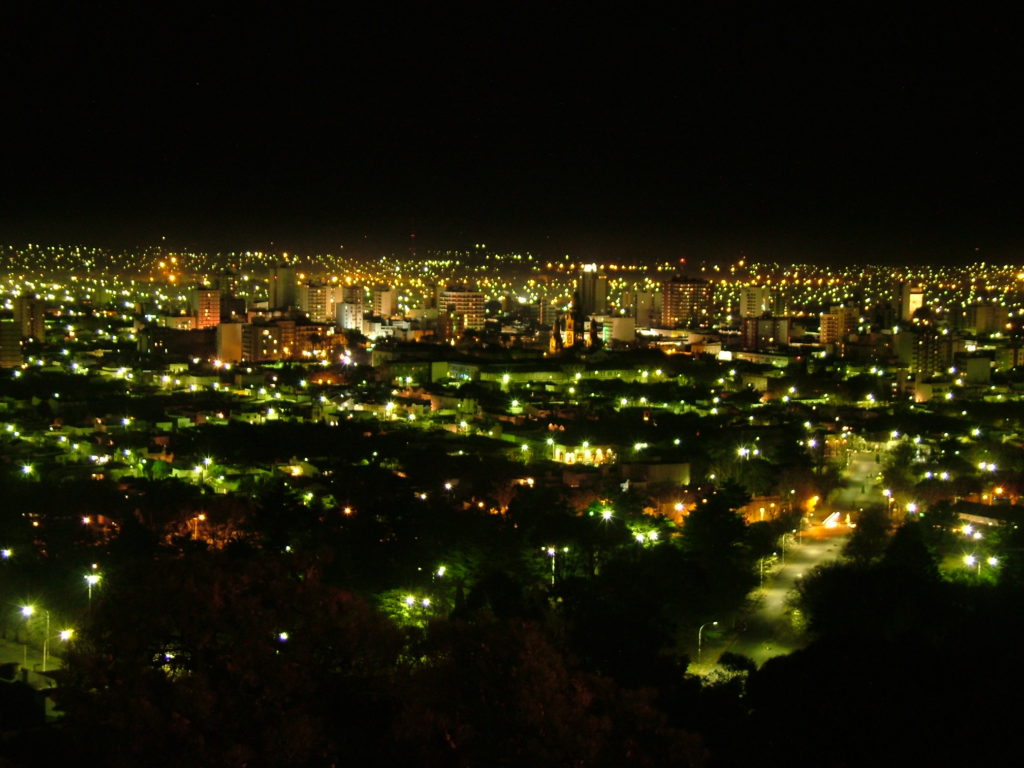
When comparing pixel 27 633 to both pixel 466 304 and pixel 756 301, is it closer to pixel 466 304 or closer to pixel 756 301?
pixel 466 304

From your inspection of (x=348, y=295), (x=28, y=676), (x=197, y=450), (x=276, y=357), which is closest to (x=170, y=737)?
(x=28, y=676)

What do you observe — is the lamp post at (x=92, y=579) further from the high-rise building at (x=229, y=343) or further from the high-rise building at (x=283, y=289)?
the high-rise building at (x=283, y=289)

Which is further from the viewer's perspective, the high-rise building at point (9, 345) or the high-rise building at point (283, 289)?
the high-rise building at point (283, 289)

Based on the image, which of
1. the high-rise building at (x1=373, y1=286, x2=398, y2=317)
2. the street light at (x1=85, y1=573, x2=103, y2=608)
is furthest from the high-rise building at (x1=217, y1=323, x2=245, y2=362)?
the street light at (x1=85, y1=573, x2=103, y2=608)

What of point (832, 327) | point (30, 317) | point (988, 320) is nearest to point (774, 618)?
point (30, 317)

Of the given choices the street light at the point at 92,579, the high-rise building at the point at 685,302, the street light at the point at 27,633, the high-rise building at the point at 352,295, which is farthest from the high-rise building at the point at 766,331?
the street light at the point at 27,633

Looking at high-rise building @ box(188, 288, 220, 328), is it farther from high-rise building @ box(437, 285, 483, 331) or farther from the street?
the street

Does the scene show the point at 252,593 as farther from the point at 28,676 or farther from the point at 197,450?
the point at 197,450
